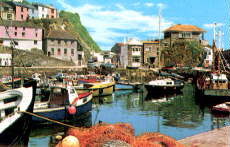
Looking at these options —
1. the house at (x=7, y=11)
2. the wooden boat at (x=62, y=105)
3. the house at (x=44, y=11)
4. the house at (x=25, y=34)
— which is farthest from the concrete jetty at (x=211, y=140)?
the house at (x=44, y=11)

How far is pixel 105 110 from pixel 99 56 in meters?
78.5

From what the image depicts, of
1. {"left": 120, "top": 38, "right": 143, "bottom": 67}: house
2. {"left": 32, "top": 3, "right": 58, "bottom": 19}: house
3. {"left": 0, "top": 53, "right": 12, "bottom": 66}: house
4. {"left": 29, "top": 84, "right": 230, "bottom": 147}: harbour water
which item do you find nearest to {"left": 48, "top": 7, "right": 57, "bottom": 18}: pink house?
{"left": 32, "top": 3, "right": 58, "bottom": 19}: house

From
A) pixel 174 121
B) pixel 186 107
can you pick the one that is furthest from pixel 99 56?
pixel 174 121

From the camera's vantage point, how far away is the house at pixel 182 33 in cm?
7931

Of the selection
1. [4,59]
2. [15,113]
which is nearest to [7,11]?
[4,59]

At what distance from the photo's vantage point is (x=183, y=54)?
250 ft

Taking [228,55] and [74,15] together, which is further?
[74,15]

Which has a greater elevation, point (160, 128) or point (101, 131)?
point (101, 131)

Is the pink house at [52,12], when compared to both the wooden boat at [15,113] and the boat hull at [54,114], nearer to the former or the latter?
the boat hull at [54,114]

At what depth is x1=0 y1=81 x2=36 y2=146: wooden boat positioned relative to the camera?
1188 centimetres

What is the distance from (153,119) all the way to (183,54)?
5395cm

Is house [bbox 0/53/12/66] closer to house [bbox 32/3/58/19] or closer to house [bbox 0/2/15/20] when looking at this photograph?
house [bbox 0/2/15/20]

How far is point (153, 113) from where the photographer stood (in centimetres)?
2830

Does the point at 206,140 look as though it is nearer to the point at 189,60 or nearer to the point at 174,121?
the point at 174,121
